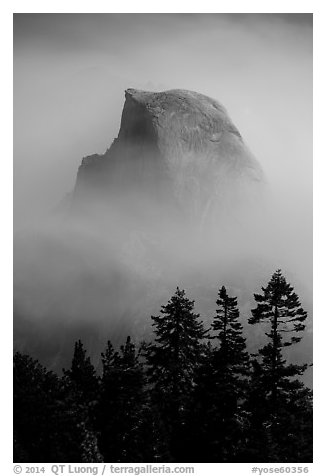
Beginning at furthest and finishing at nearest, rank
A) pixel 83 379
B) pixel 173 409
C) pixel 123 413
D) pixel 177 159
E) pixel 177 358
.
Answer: pixel 177 159
pixel 177 358
pixel 83 379
pixel 173 409
pixel 123 413

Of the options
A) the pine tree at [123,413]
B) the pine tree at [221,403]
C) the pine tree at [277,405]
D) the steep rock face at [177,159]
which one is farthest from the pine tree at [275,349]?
the steep rock face at [177,159]

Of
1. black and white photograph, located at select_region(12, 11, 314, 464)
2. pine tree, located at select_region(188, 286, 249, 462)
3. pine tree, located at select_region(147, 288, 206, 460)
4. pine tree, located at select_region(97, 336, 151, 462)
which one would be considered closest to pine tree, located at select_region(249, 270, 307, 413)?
black and white photograph, located at select_region(12, 11, 314, 464)

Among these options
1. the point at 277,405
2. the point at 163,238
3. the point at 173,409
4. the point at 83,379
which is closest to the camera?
the point at 277,405

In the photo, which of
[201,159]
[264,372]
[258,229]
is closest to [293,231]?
[258,229]

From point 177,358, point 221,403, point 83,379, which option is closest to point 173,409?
point 221,403

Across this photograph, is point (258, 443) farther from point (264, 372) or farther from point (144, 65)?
point (144, 65)

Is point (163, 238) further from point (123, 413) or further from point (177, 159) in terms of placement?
point (123, 413)

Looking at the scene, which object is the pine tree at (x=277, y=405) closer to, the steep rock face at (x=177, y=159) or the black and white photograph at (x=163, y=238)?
the black and white photograph at (x=163, y=238)
